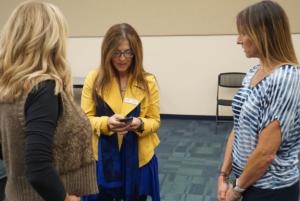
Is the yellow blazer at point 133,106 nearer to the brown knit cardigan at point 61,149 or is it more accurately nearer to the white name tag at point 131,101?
the white name tag at point 131,101

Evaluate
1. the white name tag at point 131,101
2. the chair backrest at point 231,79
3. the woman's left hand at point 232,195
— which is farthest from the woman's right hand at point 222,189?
the chair backrest at point 231,79

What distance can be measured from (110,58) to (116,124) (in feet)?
1.16

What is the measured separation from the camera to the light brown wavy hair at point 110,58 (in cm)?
175

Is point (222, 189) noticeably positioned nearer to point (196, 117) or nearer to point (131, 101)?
point (131, 101)

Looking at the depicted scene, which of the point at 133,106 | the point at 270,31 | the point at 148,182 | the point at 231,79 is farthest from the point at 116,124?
the point at 231,79

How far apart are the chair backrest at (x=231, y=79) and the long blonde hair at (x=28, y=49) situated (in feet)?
14.1

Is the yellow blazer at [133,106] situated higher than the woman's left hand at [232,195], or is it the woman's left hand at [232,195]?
the yellow blazer at [133,106]

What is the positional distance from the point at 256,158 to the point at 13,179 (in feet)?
2.69

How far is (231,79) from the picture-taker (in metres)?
5.15

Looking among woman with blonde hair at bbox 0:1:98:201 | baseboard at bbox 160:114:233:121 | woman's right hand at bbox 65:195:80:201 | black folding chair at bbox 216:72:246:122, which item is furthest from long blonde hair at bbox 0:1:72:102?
baseboard at bbox 160:114:233:121

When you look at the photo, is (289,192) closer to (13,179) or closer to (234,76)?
(13,179)

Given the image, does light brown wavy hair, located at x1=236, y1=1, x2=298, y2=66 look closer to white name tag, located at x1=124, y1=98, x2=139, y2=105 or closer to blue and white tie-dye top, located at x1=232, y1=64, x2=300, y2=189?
blue and white tie-dye top, located at x1=232, y1=64, x2=300, y2=189

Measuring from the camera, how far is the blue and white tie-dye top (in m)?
1.16

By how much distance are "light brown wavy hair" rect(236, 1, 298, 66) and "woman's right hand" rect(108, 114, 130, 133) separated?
0.71m
